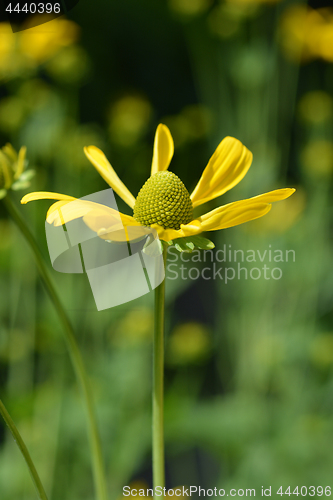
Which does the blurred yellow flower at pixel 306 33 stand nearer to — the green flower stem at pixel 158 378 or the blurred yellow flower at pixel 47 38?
the blurred yellow flower at pixel 47 38

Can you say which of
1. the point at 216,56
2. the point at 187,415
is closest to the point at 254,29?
the point at 216,56

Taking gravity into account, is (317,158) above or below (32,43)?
below

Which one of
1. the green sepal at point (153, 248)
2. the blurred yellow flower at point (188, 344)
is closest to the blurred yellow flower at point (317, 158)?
the blurred yellow flower at point (188, 344)

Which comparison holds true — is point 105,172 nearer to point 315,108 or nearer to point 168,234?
point 168,234

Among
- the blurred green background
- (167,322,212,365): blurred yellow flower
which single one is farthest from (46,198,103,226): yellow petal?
(167,322,212,365): blurred yellow flower

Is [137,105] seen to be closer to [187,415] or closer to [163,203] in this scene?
[163,203]

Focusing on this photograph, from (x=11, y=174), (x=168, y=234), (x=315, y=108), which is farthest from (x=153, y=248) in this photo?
(x=315, y=108)
